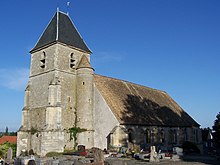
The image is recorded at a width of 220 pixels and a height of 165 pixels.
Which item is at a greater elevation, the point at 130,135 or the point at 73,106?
the point at 73,106

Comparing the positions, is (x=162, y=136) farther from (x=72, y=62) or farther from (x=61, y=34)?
(x=61, y=34)

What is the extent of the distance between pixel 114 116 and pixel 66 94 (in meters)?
5.98

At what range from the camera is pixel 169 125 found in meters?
32.3

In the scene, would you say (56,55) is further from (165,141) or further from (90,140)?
(165,141)

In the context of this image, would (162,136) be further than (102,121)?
Yes

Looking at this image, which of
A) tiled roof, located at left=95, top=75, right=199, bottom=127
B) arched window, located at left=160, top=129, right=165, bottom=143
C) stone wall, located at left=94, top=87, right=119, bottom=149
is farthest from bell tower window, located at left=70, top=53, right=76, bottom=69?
arched window, located at left=160, top=129, right=165, bottom=143

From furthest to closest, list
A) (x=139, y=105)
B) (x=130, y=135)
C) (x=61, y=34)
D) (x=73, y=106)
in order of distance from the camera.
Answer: (x=139, y=105), (x=61, y=34), (x=73, y=106), (x=130, y=135)

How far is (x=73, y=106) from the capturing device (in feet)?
92.5

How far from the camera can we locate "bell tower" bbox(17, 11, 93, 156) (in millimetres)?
25328

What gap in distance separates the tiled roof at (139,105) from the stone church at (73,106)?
4.2 inches

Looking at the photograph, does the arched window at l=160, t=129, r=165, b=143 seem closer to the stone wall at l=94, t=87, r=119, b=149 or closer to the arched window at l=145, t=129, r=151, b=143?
the arched window at l=145, t=129, r=151, b=143

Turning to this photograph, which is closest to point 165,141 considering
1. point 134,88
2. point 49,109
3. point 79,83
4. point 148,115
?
point 148,115

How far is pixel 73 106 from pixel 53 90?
326 cm

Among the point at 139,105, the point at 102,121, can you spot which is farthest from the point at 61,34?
the point at 139,105
